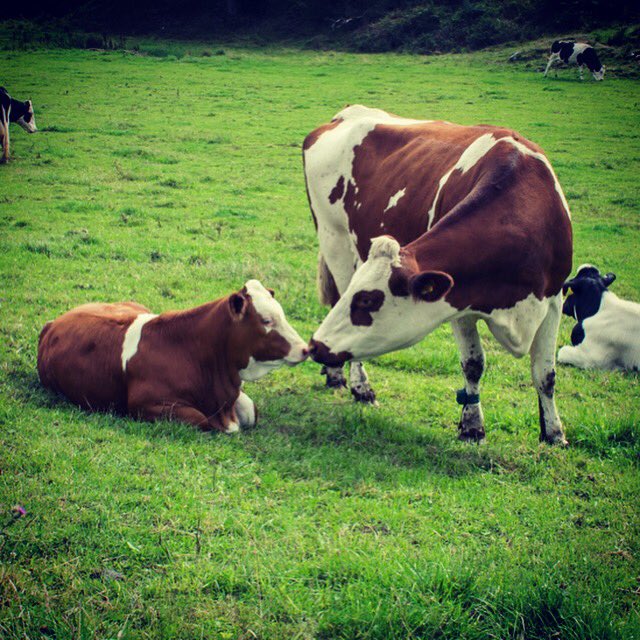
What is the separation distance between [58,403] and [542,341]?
3966mm

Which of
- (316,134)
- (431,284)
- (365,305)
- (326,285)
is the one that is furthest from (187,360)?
(316,134)

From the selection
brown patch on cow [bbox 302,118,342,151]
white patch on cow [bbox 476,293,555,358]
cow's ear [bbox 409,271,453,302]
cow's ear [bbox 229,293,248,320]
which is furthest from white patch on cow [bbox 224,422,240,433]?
brown patch on cow [bbox 302,118,342,151]

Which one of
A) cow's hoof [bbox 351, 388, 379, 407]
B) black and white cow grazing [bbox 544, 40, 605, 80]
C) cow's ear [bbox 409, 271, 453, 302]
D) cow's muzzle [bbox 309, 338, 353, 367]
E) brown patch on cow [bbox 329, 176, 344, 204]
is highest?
black and white cow grazing [bbox 544, 40, 605, 80]

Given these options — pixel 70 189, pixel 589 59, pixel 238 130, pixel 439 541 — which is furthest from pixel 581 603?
pixel 589 59

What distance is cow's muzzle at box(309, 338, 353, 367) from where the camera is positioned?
5.51 metres

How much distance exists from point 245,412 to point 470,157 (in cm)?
278

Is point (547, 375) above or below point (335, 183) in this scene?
below

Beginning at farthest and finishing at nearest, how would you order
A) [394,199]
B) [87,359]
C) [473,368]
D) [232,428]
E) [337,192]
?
1. [337,192]
2. [394,199]
3. [473,368]
4. [87,359]
5. [232,428]

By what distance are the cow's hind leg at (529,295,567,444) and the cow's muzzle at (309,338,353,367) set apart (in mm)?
1680

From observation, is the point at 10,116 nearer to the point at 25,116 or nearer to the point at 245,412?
the point at 25,116

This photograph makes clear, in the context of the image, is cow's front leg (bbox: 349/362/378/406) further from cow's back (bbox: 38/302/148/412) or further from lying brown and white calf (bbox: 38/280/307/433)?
cow's back (bbox: 38/302/148/412)

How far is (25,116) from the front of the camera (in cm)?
1916

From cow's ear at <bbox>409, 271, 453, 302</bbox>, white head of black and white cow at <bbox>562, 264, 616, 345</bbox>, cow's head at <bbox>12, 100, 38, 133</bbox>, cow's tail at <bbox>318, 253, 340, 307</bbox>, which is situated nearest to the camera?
cow's ear at <bbox>409, 271, 453, 302</bbox>

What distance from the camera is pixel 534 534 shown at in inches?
174
